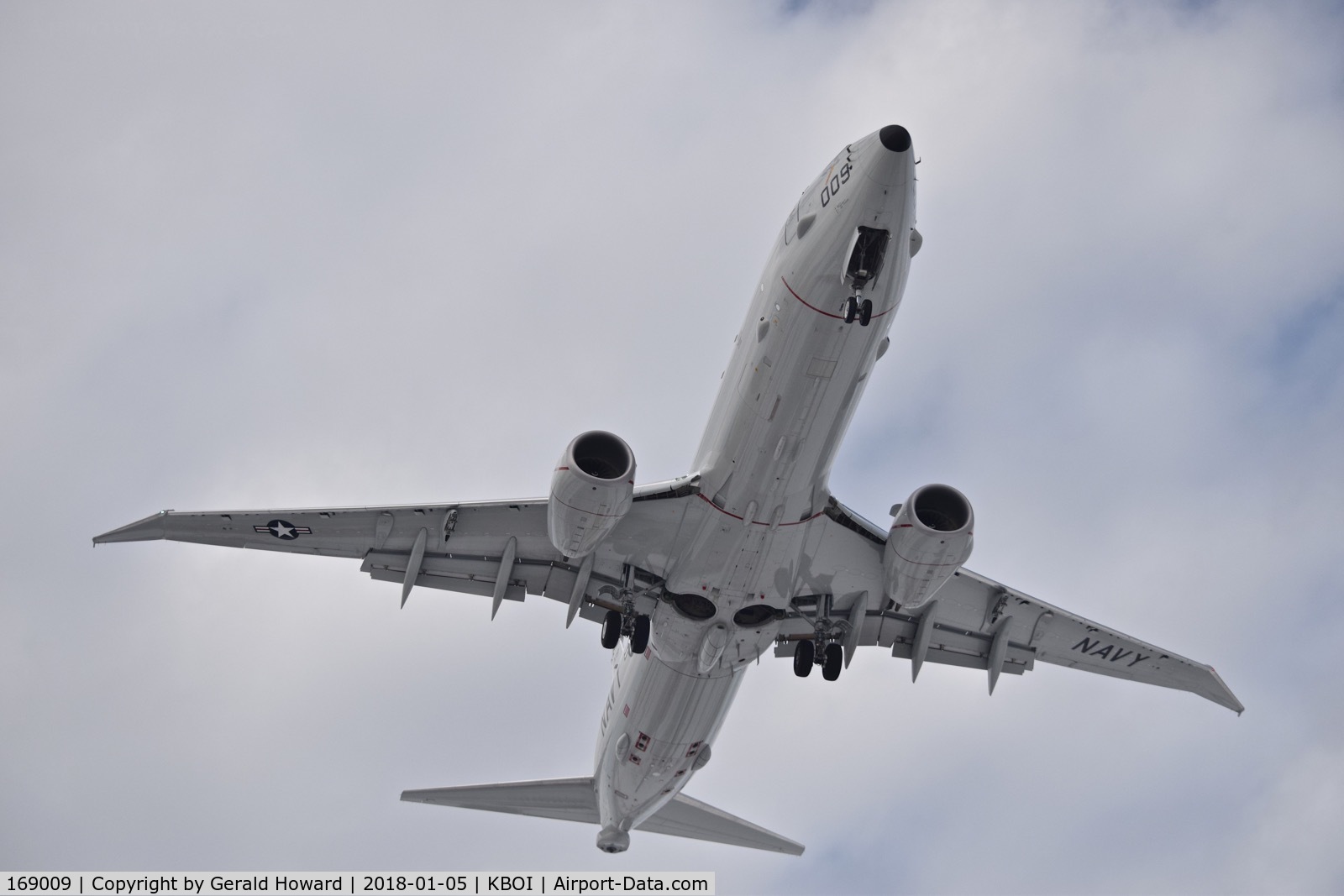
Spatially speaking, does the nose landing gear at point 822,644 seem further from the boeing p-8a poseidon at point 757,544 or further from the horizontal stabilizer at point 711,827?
the horizontal stabilizer at point 711,827

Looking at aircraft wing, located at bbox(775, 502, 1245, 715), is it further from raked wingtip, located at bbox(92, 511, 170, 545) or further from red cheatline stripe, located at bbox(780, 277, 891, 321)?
raked wingtip, located at bbox(92, 511, 170, 545)

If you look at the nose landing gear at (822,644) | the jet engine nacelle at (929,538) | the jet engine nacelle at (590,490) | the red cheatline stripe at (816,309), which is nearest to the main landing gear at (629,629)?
the nose landing gear at (822,644)

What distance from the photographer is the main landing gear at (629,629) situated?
22828 millimetres

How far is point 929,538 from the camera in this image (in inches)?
795

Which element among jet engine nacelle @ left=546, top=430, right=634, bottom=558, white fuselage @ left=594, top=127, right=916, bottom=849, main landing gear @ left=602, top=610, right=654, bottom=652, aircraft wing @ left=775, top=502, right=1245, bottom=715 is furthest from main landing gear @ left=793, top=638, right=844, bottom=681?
jet engine nacelle @ left=546, top=430, right=634, bottom=558

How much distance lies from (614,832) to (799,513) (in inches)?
440

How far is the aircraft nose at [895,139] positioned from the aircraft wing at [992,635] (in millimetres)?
8971

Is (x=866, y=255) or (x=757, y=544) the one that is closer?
(x=866, y=255)

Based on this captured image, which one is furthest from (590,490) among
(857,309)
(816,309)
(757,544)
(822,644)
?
(822,644)

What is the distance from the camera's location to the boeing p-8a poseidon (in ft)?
60.3

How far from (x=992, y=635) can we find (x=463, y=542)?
11082mm

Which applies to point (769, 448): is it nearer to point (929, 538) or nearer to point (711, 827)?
point (929, 538)

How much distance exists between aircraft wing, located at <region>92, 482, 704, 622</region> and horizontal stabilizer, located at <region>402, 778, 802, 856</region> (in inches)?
293

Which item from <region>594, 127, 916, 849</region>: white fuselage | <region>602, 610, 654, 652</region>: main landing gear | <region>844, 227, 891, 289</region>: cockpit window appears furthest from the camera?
<region>602, 610, 654, 652</region>: main landing gear
